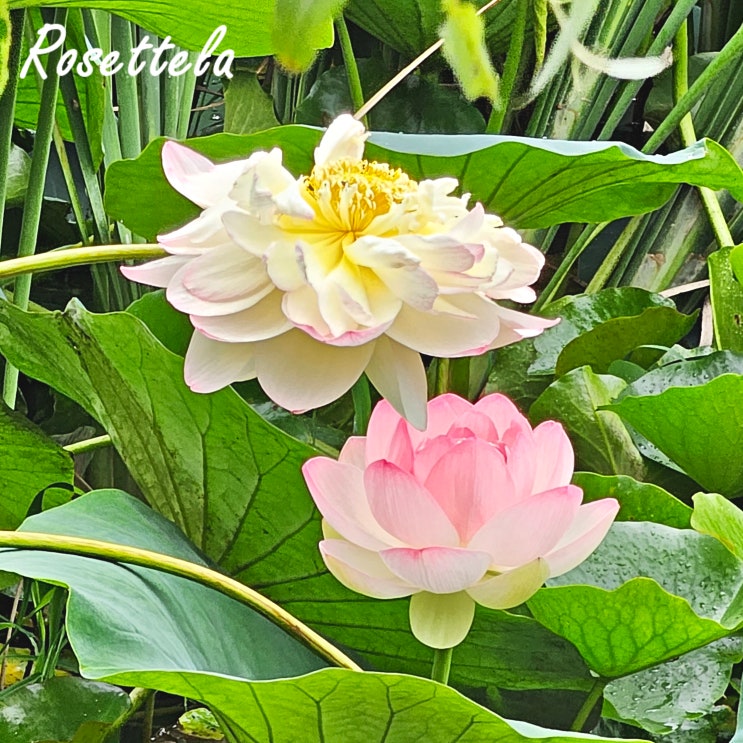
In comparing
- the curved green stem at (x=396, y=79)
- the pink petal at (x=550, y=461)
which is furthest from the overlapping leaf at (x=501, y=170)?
the pink petal at (x=550, y=461)

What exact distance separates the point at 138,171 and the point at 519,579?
0.31 meters

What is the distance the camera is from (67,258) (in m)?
0.40

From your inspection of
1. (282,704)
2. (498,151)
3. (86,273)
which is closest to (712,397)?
(498,151)

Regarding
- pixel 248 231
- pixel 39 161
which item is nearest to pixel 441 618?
pixel 248 231

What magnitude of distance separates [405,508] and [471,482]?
2 centimetres

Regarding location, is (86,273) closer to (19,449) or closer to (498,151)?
(19,449)

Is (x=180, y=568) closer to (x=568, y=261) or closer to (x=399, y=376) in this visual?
(x=399, y=376)

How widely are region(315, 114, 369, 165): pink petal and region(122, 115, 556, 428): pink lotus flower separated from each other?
0.02m

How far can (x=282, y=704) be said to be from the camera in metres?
0.27

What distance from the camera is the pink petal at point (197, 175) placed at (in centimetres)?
29

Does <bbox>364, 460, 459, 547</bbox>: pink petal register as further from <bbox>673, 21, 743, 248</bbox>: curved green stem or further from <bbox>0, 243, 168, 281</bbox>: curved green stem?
<bbox>673, 21, 743, 248</bbox>: curved green stem

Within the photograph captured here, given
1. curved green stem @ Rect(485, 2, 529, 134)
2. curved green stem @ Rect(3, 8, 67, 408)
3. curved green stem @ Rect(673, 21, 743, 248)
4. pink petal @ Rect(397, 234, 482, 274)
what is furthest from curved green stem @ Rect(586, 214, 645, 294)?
pink petal @ Rect(397, 234, 482, 274)

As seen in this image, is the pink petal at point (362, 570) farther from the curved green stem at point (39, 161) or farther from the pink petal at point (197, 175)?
the curved green stem at point (39, 161)

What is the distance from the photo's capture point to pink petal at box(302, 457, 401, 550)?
27 cm
